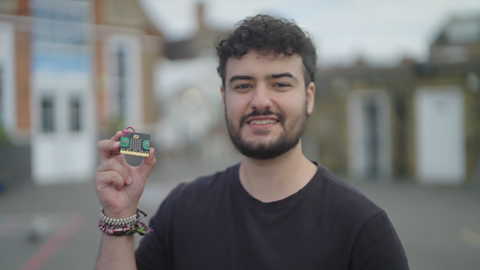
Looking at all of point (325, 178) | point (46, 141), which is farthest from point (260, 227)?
point (46, 141)

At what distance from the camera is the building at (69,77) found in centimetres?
1225

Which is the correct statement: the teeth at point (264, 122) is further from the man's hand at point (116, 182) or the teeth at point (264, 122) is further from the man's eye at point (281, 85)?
the man's hand at point (116, 182)

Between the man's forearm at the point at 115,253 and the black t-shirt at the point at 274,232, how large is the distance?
0.18 metres

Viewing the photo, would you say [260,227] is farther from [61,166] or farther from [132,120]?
[132,120]

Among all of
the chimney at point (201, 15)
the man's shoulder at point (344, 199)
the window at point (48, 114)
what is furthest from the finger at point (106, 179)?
the chimney at point (201, 15)

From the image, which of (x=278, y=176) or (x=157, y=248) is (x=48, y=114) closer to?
(x=157, y=248)

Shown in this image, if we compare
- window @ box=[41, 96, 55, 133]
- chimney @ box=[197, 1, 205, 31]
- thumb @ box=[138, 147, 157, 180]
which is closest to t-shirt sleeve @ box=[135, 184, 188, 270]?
thumb @ box=[138, 147, 157, 180]

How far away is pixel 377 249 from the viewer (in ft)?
5.50

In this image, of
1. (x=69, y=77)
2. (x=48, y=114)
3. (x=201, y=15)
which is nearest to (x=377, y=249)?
(x=48, y=114)

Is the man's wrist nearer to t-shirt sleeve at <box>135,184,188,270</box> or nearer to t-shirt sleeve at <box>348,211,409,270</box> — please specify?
t-shirt sleeve at <box>135,184,188,270</box>

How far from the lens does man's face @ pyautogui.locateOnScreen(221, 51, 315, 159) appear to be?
1.90m

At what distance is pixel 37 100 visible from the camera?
12703 millimetres

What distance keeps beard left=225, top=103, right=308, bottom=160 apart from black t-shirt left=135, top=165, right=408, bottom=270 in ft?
0.70

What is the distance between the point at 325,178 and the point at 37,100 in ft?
42.4
